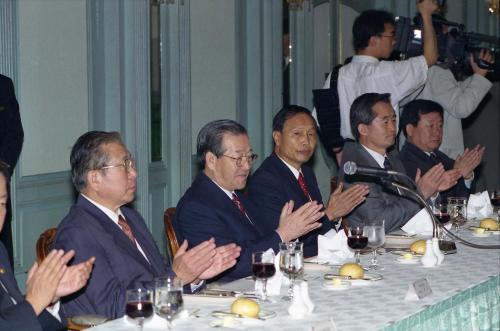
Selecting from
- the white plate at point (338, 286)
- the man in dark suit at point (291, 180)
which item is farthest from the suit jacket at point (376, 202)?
the white plate at point (338, 286)

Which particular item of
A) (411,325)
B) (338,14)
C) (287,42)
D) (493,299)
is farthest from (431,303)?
(338,14)

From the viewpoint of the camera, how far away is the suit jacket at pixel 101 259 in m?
2.95

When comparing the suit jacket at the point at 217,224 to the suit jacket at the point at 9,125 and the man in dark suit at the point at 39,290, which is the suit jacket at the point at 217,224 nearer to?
the man in dark suit at the point at 39,290

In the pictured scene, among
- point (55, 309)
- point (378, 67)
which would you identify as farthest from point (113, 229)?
Result: point (378, 67)

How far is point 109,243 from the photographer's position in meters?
3.07

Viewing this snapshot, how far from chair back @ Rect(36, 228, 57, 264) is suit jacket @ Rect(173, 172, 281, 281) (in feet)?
2.05

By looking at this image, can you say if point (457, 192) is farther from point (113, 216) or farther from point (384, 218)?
point (113, 216)

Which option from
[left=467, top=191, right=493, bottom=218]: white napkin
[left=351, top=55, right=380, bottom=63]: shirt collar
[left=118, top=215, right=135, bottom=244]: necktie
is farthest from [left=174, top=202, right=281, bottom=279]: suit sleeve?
[left=351, top=55, right=380, bottom=63]: shirt collar

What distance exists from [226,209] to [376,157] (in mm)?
1243

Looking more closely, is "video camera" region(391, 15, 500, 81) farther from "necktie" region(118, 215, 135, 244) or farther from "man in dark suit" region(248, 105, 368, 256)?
"necktie" region(118, 215, 135, 244)

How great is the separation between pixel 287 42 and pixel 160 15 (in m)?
1.46

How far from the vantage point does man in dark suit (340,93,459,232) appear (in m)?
4.58

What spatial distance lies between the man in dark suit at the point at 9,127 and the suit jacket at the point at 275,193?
3.59 ft

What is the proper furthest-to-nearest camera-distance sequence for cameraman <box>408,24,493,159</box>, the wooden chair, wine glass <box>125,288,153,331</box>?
1. cameraman <box>408,24,493,159</box>
2. the wooden chair
3. wine glass <box>125,288,153,331</box>
